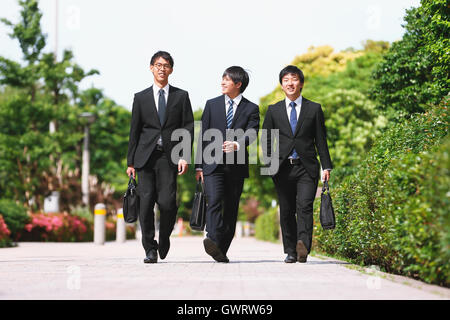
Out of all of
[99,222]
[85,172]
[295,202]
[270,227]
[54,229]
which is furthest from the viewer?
[270,227]

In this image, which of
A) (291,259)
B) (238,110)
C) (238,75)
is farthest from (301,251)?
(238,75)

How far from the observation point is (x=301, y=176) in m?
9.02

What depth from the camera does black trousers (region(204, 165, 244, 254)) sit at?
8.80m

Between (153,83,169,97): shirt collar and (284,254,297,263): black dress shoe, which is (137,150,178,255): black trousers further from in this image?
(284,254,297,263): black dress shoe

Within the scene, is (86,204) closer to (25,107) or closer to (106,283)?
(25,107)

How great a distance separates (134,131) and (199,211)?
1.30 metres

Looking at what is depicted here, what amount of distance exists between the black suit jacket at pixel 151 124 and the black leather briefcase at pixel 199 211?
46cm

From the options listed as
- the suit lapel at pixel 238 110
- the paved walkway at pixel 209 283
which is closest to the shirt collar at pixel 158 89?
the suit lapel at pixel 238 110

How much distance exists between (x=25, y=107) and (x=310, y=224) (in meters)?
22.8

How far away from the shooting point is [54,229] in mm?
23391

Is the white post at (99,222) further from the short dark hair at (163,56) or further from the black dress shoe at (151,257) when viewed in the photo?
the short dark hair at (163,56)

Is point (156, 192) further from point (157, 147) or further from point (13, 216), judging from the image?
point (13, 216)

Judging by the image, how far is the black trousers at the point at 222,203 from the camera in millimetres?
8797
